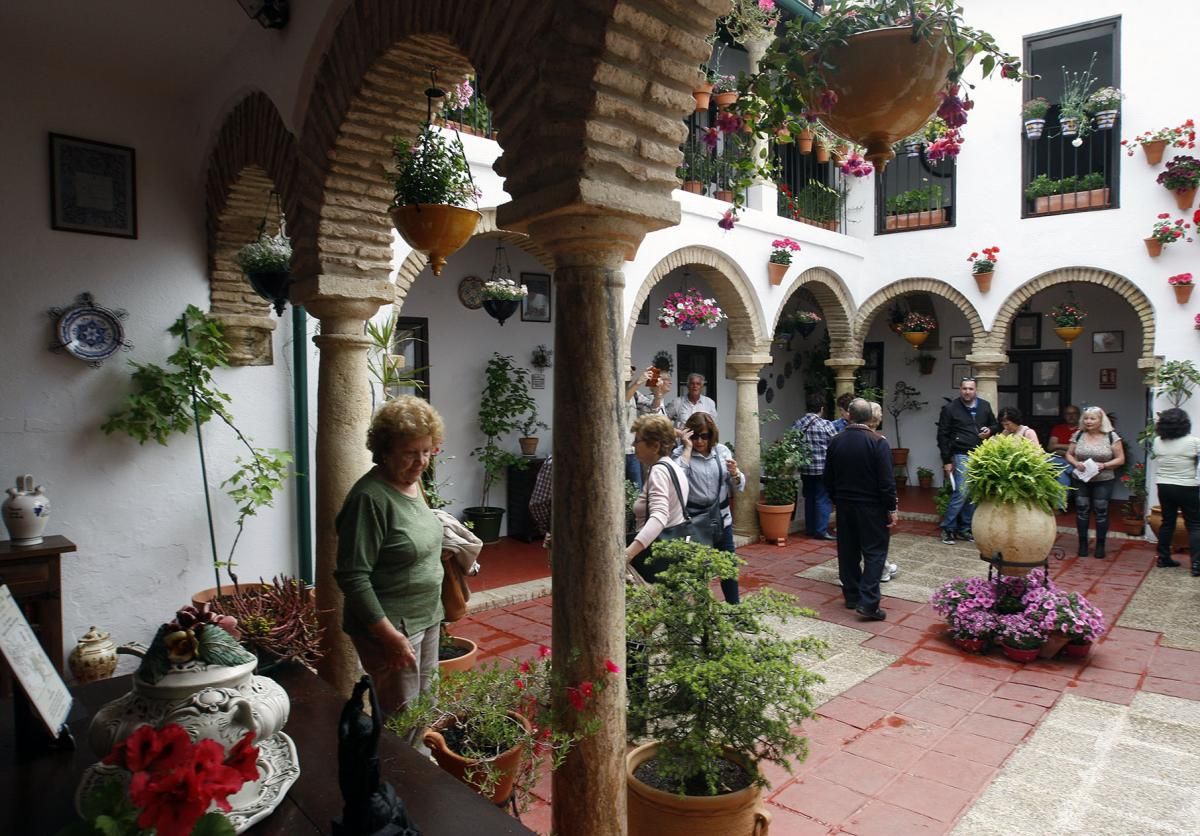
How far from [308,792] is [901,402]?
513 inches

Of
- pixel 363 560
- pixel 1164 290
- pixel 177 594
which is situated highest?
pixel 1164 290

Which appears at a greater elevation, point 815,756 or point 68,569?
point 68,569

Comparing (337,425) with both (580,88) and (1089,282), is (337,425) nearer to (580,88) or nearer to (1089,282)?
(580,88)

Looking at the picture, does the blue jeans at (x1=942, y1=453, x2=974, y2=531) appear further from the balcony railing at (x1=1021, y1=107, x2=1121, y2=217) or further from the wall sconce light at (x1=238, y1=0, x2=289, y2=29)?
the wall sconce light at (x1=238, y1=0, x2=289, y2=29)

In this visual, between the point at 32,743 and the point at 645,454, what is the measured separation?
116 inches

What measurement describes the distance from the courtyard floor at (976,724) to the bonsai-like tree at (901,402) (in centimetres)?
648

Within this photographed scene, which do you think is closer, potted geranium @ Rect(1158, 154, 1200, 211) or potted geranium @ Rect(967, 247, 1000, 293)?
potted geranium @ Rect(1158, 154, 1200, 211)

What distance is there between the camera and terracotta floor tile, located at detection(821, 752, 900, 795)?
335cm

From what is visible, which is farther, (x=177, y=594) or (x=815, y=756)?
(x=177, y=594)

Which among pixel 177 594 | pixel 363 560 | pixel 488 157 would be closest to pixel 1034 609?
pixel 363 560

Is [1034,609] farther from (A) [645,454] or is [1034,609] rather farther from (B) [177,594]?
(B) [177,594]

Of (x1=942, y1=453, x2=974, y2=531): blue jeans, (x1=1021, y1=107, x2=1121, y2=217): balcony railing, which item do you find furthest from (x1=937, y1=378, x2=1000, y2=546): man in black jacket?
(x1=1021, y1=107, x2=1121, y2=217): balcony railing

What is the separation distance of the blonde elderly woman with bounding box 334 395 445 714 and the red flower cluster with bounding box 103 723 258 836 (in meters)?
1.54

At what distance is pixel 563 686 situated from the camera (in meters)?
2.32
